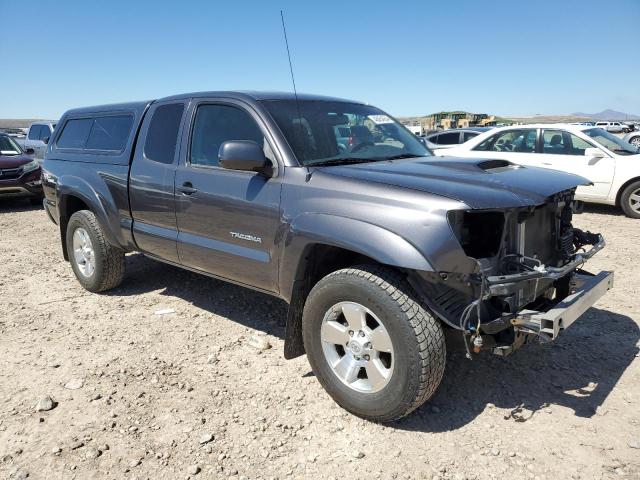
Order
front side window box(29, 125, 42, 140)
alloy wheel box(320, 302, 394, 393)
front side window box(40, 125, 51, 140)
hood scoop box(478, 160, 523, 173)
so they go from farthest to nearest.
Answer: front side window box(29, 125, 42, 140)
front side window box(40, 125, 51, 140)
hood scoop box(478, 160, 523, 173)
alloy wheel box(320, 302, 394, 393)

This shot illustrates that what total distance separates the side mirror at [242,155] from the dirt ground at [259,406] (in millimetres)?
1479

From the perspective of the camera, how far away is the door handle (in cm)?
389

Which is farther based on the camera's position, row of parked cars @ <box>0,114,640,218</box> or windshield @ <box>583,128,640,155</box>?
windshield @ <box>583,128,640,155</box>

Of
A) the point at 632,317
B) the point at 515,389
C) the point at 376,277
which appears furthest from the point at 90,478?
the point at 632,317

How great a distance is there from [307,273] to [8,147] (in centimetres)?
1135

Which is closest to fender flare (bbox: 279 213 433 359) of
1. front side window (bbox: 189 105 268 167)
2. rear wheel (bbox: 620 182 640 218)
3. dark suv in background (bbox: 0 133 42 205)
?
front side window (bbox: 189 105 268 167)

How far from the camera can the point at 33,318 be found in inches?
186

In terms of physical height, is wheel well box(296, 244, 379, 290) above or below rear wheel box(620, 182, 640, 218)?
above

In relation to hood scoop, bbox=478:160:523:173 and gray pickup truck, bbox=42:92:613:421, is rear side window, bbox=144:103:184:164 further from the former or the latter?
hood scoop, bbox=478:160:523:173

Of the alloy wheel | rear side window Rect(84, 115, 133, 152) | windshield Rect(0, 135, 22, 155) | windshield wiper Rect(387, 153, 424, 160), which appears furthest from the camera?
windshield Rect(0, 135, 22, 155)

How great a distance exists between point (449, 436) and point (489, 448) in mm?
221

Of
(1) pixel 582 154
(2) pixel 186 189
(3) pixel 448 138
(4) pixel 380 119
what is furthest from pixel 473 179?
(3) pixel 448 138

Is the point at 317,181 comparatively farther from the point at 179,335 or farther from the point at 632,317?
the point at 632,317

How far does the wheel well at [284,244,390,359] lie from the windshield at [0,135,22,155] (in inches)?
430
